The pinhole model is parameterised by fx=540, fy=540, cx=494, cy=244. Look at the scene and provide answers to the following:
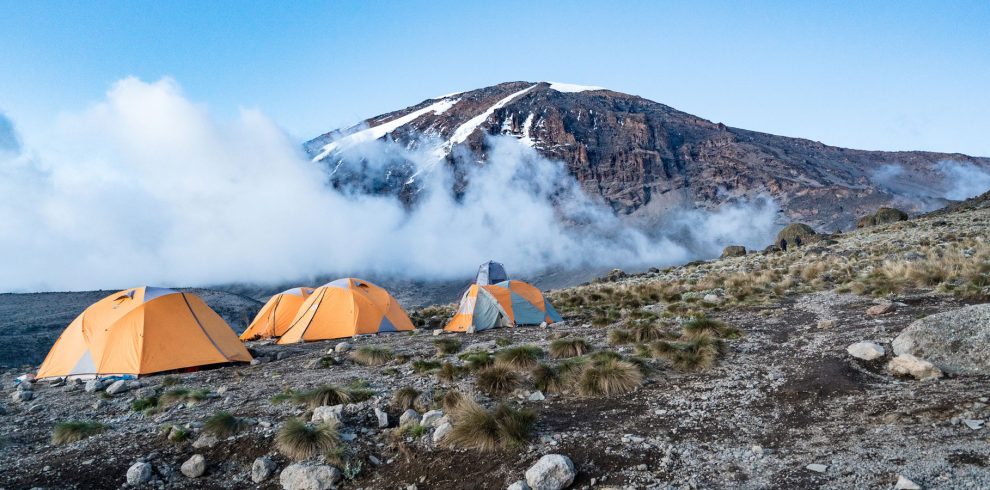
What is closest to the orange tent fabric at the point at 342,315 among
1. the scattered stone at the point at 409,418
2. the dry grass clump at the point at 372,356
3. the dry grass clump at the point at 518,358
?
the dry grass clump at the point at 372,356

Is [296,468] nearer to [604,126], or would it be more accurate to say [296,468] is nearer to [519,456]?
[519,456]

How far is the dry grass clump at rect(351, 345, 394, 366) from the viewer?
12459mm

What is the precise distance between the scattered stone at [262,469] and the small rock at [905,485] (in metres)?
6.07

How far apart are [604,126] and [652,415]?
166 metres

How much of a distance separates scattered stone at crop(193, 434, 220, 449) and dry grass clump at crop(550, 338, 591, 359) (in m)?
6.46

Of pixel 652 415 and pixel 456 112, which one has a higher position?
pixel 456 112

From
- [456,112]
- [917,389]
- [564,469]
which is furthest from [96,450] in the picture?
[456,112]

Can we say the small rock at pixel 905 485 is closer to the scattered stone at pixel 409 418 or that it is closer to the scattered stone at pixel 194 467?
the scattered stone at pixel 409 418

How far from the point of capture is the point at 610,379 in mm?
8250

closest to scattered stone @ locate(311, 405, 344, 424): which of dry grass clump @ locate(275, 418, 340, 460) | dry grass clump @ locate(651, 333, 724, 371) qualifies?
dry grass clump @ locate(275, 418, 340, 460)

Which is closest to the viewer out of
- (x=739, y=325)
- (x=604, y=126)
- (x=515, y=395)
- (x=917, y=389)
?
(x=917, y=389)

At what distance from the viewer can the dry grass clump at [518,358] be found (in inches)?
398

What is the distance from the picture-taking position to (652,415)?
23.2 feet

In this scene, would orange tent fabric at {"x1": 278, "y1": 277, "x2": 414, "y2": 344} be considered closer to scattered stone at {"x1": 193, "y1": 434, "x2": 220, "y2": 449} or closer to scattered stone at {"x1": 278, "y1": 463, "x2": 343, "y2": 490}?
scattered stone at {"x1": 193, "y1": 434, "x2": 220, "y2": 449}
